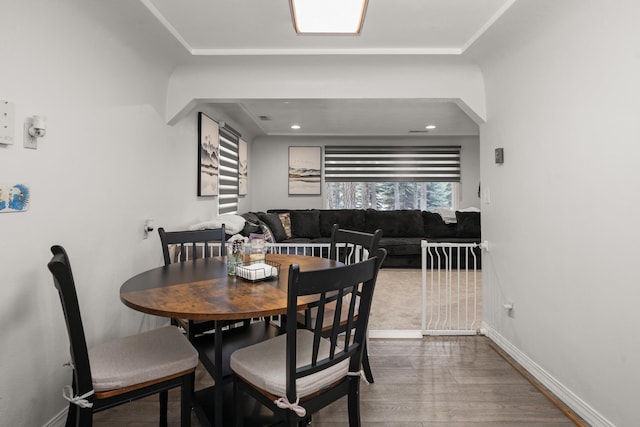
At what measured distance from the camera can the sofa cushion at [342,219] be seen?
5973 millimetres

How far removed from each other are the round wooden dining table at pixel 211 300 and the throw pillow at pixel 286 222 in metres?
3.64

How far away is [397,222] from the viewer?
5973 millimetres

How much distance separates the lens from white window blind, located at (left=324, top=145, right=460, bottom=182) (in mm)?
6375

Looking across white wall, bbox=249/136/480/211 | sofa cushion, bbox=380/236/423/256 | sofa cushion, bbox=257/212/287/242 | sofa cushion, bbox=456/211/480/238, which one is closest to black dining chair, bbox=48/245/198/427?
sofa cushion, bbox=257/212/287/242

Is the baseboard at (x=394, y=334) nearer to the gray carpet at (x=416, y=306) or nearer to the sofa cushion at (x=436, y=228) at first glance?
the gray carpet at (x=416, y=306)

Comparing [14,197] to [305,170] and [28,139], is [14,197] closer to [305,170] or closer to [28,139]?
[28,139]

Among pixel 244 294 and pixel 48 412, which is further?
pixel 48 412

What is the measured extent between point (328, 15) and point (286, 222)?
428cm

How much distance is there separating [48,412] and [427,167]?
20.0 ft

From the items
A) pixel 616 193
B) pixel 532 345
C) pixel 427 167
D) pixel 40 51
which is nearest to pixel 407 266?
pixel 427 167

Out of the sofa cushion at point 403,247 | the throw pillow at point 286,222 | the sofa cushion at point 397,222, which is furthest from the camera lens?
the sofa cushion at point 397,222

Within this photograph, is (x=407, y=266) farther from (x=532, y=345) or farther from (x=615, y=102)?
(x=615, y=102)

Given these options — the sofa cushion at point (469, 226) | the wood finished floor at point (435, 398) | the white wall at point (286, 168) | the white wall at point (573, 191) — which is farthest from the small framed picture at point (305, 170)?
the wood finished floor at point (435, 398)

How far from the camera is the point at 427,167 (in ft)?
20.9
